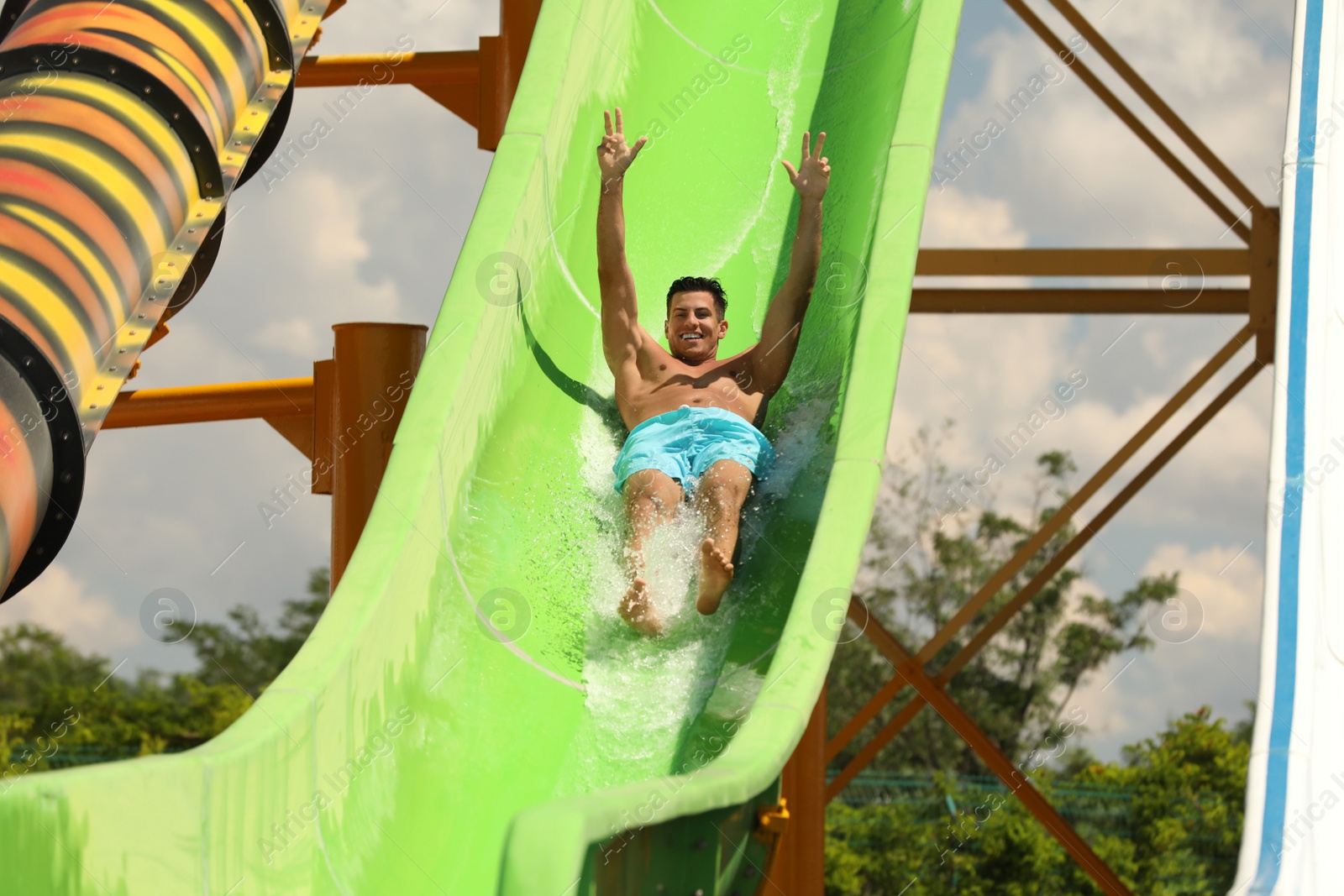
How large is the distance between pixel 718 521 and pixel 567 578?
362 millimetres

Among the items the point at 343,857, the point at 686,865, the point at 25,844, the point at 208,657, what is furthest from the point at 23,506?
the point at 208,657

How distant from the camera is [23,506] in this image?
8.67ft

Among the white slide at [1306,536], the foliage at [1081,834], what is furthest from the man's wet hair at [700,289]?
the foliage at [1081,834]

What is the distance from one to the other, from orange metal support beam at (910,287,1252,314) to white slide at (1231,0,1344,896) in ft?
2.52

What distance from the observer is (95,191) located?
2.98 meters

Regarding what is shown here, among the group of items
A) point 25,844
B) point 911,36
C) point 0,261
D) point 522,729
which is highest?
point 911,36

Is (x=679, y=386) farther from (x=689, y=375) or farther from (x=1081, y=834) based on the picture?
(x=1081, y=834)

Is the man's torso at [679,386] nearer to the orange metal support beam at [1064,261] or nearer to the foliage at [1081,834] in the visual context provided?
the orange metal support beam at [1064,261]

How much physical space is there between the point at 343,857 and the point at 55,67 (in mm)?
2082

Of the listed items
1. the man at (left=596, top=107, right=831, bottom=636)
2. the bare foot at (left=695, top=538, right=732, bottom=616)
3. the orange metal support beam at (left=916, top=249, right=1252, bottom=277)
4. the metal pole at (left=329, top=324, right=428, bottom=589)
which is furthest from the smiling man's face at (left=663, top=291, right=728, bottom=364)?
the orange metal support beam at (left=916, top=249, right=1252, bottom=277)

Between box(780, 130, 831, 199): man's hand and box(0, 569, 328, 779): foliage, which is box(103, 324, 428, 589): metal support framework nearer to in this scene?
box(780, 130, 831, 199): man's hand

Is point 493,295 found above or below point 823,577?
above

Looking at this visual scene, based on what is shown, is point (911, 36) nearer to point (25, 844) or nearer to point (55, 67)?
point (55, 67)

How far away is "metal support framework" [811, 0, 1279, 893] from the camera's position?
463cm
